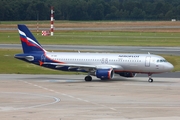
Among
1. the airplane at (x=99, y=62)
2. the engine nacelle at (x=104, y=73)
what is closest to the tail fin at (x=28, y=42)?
the airplane at (x=99, y=62)

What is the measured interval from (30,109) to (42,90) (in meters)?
10.9

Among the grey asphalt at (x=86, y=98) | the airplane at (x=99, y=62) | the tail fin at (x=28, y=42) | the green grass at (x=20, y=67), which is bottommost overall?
the grey asphalt at (x=86, y=98)

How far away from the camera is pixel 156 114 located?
33.6 m

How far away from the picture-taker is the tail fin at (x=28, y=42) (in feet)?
188

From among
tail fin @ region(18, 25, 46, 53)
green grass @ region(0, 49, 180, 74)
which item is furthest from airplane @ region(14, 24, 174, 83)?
green grass @ region(0, 49, 180, 74)

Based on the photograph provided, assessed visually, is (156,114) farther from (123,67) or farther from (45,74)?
(45,74)

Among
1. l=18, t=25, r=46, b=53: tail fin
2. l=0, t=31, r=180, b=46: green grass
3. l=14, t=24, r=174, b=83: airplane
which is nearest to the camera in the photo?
l=14, t=24, r=174, b=83: airplane

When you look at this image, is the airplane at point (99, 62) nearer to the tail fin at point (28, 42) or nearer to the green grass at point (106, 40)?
the tail fin at point (28, 42)

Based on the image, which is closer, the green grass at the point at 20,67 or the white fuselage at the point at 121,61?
the white fuselage at the point at 121,61

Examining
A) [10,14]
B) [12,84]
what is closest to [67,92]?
[12,84]

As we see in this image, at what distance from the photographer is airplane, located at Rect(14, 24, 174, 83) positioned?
53.6 meters

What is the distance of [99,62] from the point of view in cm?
5516

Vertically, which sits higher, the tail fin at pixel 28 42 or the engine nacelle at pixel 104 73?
the tail fin at pixel 28 42

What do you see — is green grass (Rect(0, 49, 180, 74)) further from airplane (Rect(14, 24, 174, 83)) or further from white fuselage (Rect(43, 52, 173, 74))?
white fuselage (Rect(43, 52, 173, 74))
